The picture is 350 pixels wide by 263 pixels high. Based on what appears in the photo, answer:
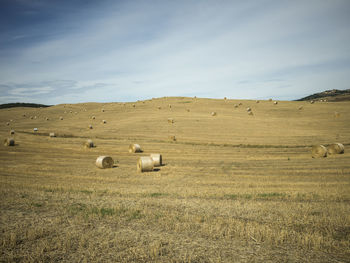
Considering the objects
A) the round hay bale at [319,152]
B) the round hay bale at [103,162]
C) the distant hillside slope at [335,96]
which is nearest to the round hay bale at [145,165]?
the round hay bale at [103,162]

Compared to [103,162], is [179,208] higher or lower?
lower

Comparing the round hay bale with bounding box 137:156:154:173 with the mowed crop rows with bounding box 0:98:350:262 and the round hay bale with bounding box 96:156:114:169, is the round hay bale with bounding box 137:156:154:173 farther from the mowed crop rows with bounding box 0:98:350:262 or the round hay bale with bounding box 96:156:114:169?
the round hay bale with bounding box 96:156:114:169

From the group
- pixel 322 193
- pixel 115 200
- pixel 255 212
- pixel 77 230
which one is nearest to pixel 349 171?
→ pixel 322 193

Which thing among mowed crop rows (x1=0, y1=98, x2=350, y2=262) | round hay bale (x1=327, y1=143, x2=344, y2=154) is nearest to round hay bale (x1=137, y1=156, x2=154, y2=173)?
mowed crop rows (x1=0, y1=98, x2=350, y2=262)

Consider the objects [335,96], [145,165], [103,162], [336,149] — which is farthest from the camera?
[335,96]

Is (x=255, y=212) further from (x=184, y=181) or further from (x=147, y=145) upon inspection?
(x=147, y=145)

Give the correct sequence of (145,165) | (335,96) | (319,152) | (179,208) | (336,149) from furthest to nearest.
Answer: (335,96)
(336,149)
(319,152)
(145,165)
(179,208)

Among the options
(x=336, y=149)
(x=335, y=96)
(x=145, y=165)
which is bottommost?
(x=336, y=149)

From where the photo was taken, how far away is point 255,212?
30.2 feet

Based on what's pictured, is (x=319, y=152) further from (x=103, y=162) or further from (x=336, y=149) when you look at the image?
(x=103, y=162)

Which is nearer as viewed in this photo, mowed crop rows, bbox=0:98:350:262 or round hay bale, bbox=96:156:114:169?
mowed crop rows, bbox=0:98:350:262

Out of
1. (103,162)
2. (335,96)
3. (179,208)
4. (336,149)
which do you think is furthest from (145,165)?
(335,96)

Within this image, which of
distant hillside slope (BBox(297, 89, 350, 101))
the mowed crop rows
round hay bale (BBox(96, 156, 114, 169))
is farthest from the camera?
distant hillside slope (BBox(297, 89, 350, 101))

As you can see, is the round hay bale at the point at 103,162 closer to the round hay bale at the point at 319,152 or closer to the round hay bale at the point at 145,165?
the round hay bale at the point at 145,165
